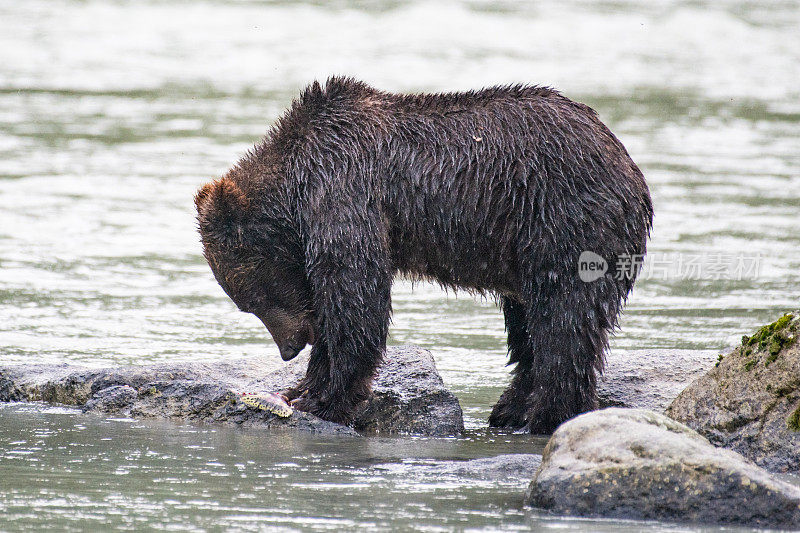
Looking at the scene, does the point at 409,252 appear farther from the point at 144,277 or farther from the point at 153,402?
the point at 144,277

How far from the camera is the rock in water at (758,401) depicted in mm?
6664

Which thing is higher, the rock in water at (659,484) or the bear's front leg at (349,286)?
the bear's front leg at (349,286)

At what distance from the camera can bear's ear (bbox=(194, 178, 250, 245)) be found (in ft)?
25.8

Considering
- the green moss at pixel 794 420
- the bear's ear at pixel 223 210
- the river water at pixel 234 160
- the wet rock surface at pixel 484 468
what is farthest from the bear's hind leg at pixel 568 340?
the bear's ear at pixel 223 210

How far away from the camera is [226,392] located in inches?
314

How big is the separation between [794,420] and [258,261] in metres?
3.40

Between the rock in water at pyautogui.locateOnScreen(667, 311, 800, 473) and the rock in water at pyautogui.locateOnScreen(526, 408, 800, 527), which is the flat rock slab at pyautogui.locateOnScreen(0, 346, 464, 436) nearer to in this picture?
the rock in water at pyautogui.locateOnScreen(667, 311, 800, 473)

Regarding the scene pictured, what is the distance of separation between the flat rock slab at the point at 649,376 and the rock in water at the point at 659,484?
2361mm

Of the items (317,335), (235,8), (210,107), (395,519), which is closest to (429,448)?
(317,335)

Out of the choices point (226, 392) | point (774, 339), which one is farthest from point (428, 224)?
point (774, 339)

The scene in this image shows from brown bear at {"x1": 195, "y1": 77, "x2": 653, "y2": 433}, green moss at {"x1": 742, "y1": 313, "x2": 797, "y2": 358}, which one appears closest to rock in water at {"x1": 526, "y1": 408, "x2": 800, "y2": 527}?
green moss at {"x1": 742, "y1": 313, "x2": 797, "y2": 358}

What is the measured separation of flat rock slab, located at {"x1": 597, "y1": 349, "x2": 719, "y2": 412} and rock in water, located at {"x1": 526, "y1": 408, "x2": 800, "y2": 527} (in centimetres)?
236

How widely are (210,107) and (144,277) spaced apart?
Result: 390 inches

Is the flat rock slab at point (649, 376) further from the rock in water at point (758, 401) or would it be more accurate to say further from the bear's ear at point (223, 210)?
the bear's ear at point (223, 210)
